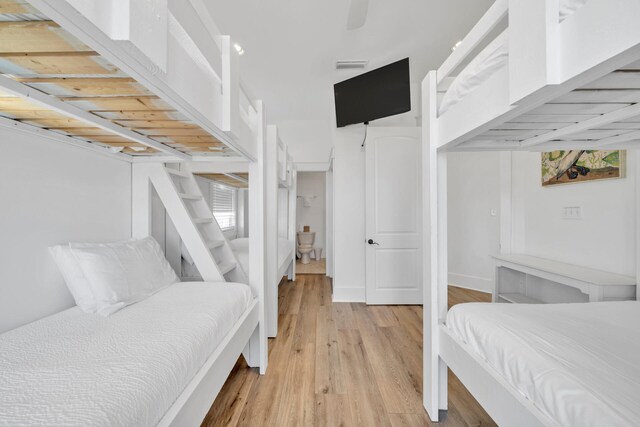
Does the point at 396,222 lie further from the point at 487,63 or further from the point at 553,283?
the point at 487,63

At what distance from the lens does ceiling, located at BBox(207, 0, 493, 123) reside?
2496mm

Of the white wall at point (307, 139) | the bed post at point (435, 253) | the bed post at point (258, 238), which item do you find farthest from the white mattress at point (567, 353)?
the white wall at point (307, 139)

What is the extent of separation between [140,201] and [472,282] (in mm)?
4128

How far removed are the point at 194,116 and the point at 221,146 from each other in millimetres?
737

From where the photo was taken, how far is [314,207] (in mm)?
6680

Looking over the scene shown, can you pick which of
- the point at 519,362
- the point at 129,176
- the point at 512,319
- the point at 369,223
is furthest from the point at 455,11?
the point at 129,176

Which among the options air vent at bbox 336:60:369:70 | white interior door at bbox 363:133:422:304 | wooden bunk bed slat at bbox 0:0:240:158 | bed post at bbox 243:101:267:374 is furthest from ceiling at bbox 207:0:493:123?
wooden bunk bed slat at bbox 0:0:240:158

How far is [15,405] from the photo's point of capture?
667 millimetres

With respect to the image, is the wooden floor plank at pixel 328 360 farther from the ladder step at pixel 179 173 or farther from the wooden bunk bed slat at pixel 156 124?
the ladder step at pixel 179 173

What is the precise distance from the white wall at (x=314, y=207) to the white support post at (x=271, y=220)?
4.15 m

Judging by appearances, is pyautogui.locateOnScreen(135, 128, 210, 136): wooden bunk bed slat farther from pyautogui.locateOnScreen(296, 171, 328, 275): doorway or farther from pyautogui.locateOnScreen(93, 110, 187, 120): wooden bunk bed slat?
pyautogui.locateOnScreen(296, 171, 328, 275): doorway

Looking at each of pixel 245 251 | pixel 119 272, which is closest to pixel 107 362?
pixel 119 272

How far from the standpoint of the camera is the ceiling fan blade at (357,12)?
188 centimetres

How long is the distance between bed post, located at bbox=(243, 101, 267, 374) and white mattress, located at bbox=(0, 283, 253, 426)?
53cm
